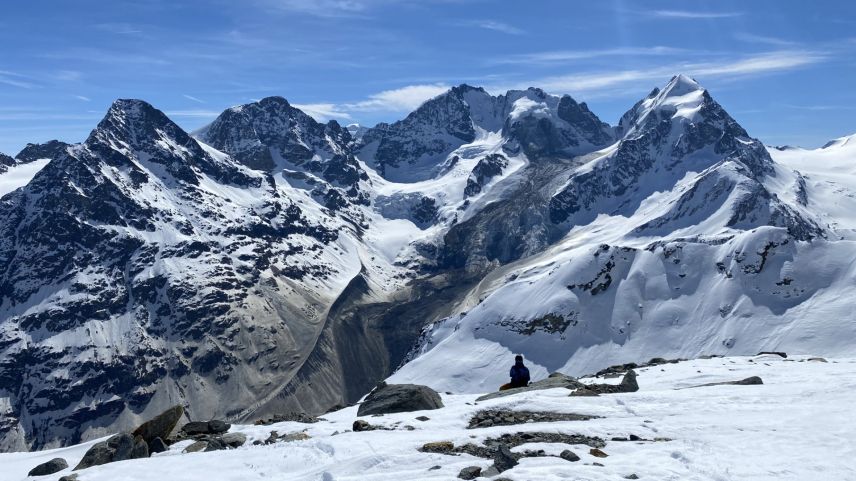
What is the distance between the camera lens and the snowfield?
26.9 metres

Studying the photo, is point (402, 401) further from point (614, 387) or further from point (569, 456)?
point (569, 456)

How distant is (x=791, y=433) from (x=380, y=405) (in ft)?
69.9

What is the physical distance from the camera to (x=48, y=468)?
109 feet

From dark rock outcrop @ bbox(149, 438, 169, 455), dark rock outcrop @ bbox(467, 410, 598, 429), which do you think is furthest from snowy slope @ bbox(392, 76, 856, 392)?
dark rock outcrop @ bbox(149, 438, 169, 455)

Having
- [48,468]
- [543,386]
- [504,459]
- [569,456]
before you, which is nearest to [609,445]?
[569,456]

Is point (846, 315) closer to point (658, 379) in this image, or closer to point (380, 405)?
point (658, 379)

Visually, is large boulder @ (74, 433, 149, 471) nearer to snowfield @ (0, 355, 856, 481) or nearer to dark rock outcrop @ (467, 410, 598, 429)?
snowfield @ (0, 355, 856, 481)

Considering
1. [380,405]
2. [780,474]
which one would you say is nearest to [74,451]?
[380,405]

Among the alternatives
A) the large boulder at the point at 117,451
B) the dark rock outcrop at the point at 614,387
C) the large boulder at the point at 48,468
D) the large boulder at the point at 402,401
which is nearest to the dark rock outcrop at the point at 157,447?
the large boulder at the point at 117,451

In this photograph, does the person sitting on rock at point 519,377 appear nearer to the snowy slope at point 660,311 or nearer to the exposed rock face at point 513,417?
the exposed rock face at point 513,417

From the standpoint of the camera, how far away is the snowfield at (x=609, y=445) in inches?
1059

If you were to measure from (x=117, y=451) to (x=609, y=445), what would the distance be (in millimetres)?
21728

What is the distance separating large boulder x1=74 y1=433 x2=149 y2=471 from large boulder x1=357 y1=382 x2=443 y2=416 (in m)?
12.2

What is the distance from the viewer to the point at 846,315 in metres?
148
